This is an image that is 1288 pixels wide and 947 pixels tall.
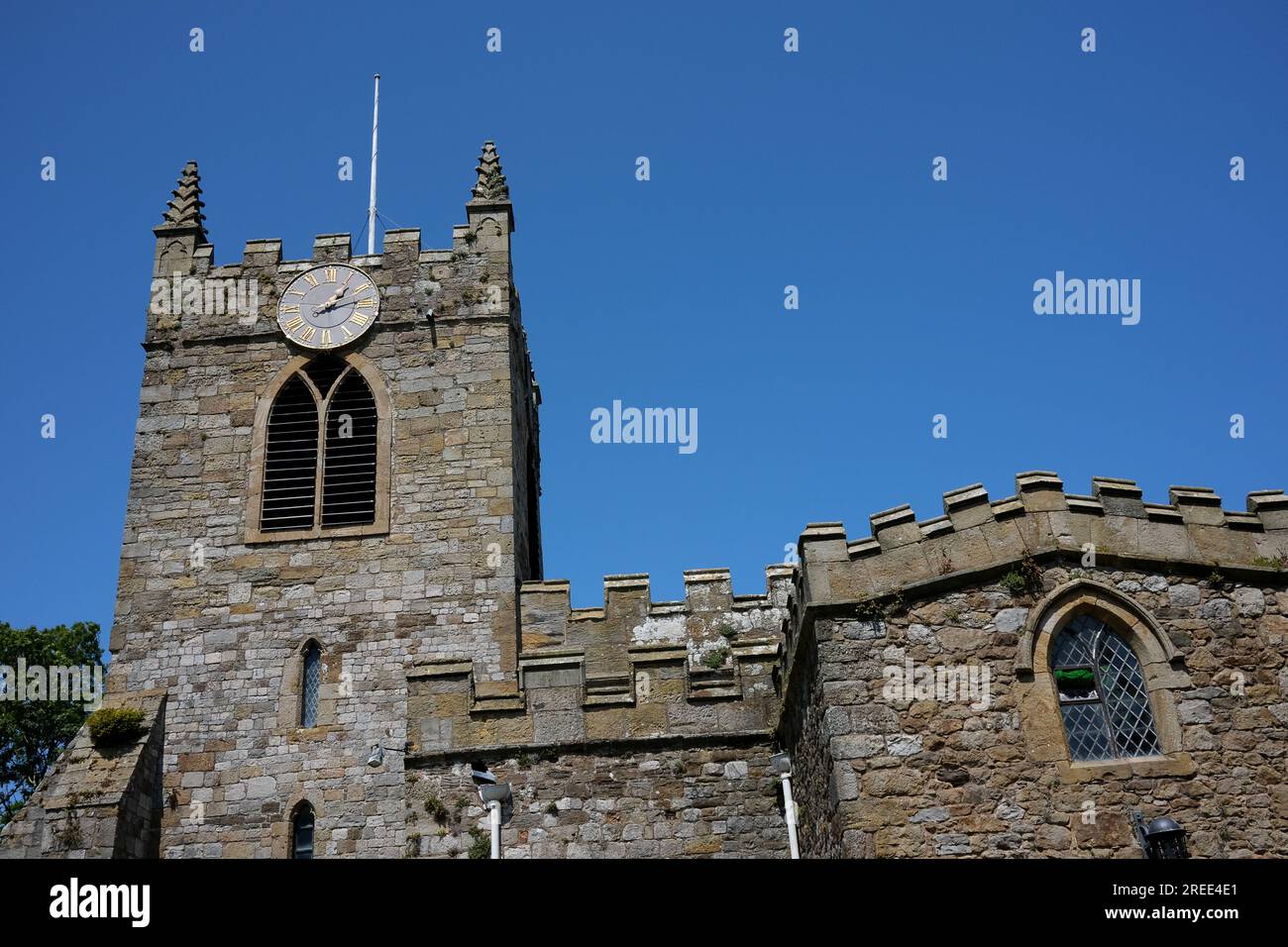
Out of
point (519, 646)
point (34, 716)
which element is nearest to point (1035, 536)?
point (519, 646)

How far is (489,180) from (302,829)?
457 inches

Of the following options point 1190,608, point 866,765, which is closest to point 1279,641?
point 1190,608

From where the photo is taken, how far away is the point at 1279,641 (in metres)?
11.6

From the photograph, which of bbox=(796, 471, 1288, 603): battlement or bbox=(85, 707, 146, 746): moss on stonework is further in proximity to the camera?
bbox=(85, 707, 146, 746): moss on stonework

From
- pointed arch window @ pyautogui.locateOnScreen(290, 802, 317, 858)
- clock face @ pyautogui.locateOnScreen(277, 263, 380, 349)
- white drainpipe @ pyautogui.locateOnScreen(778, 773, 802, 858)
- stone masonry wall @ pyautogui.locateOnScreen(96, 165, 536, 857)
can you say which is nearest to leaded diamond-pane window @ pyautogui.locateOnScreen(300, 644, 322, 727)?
stone masonry wall @ pyautogui.locateOnScreen(96, 165, 536, 857)

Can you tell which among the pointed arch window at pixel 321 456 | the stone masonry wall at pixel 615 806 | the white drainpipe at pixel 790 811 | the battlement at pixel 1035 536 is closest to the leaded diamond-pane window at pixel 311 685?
the pointed arch window at pixel 321 456

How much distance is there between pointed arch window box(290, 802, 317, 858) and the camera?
1819 cm

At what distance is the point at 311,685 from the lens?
19.8m

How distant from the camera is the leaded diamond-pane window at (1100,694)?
36.8 ft

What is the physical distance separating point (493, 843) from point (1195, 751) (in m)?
6.16

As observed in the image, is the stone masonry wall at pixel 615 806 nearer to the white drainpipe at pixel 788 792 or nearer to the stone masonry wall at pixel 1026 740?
the white drainpipe at pixel 788 792

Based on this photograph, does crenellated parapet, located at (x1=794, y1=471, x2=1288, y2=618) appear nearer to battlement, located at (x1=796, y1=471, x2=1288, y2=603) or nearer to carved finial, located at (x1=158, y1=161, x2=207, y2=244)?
battlement, located at (x1=796, y1=471, x2=1288, y2=603)

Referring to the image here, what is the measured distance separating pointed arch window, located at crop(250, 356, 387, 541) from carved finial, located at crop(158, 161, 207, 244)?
3668mm
